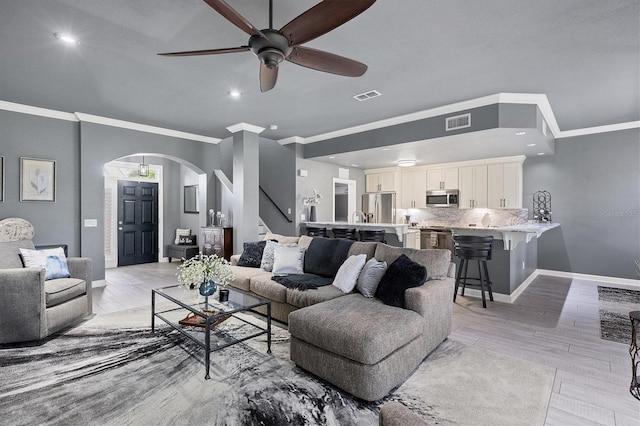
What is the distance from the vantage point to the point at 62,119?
5238 mm

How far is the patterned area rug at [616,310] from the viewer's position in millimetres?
3400

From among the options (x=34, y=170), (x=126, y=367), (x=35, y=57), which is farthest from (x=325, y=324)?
(x=34, y=170)

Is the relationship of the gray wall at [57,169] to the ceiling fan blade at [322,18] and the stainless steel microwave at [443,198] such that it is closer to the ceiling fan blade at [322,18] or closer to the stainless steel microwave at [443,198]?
the ceiling fan blade at [322,18]

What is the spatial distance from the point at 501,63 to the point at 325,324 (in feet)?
10.7

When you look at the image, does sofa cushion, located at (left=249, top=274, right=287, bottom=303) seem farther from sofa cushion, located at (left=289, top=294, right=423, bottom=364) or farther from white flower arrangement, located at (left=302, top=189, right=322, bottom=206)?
white flower arrangement, located at (left=302, top=189, right=322, bottom=206)

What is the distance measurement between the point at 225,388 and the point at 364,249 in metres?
1.93

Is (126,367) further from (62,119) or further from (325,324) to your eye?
(62,119)

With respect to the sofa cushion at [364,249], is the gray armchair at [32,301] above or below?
below

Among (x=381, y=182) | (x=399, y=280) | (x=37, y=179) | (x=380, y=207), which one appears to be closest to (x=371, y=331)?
(x=399, y=280)

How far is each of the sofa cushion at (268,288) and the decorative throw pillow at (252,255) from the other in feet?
1.80

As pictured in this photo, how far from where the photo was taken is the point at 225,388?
7.64 ft

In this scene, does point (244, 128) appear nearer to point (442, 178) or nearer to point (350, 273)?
point (350, 273)

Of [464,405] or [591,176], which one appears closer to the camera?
[464,405]

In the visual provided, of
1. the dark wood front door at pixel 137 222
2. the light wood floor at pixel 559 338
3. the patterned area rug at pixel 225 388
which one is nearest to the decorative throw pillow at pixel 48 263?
the light wood floor at pixel 559 338
